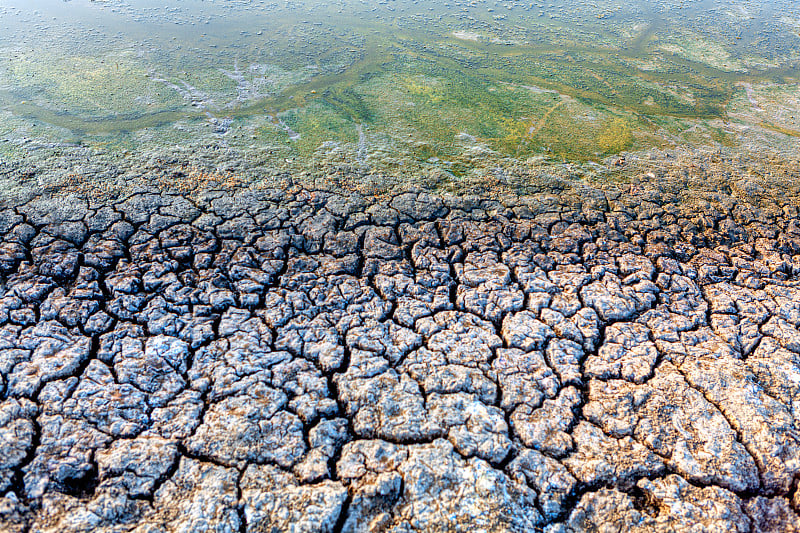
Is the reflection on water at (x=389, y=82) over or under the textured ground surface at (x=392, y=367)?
over

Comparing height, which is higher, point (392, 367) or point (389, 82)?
point (389, 82)

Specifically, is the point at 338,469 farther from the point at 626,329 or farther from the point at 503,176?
the point at 503,176

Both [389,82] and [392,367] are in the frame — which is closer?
[392,367]

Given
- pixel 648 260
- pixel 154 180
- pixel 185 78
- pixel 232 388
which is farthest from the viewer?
pixel 185 78

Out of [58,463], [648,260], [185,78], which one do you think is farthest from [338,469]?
[185,78]
